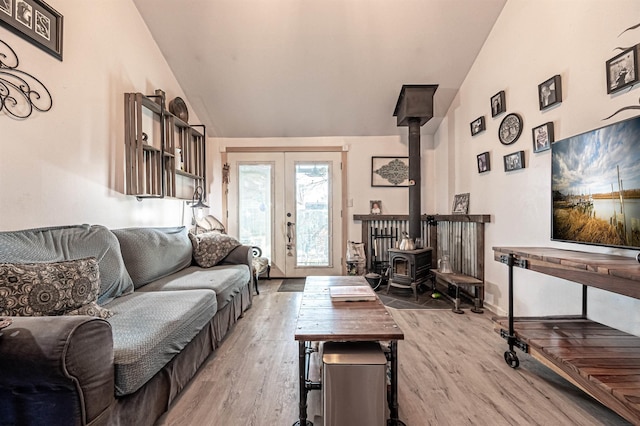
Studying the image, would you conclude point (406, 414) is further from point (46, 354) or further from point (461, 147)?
point (461, 147)

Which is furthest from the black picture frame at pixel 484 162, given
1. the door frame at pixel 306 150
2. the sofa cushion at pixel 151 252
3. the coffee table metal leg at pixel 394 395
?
the sofa cushion at pixel 151 252

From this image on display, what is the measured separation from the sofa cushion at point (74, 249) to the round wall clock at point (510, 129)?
3.53 meters

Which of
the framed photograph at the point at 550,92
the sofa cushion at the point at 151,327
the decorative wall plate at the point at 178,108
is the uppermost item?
the decorative wall plate at the point at 178,108

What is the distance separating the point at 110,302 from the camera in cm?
191

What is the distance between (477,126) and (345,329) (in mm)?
3055

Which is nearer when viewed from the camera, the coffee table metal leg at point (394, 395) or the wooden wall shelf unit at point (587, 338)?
the wooden wall shelf unit at point (587, 338)

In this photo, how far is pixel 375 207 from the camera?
470cm

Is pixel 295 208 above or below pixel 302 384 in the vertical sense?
above

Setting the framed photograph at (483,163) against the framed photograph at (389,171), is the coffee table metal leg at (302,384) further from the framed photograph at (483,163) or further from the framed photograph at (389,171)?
the framed photograph at (389,171)

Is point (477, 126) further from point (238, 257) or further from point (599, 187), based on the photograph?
point (238, 257)

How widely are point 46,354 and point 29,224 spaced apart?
134 centimetres

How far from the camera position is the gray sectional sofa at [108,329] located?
102cm

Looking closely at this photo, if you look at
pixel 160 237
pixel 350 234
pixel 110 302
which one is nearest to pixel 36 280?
pixel 110 302

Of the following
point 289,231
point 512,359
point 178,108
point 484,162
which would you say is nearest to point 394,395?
point 512,359
